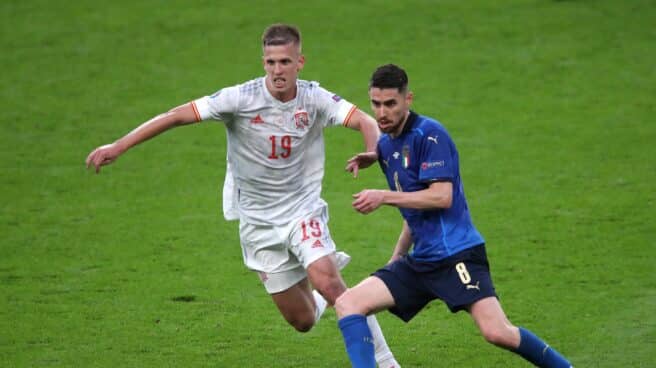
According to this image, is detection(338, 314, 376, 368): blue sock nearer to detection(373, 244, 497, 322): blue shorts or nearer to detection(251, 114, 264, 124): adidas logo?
detection(373, 244, 497, 322): blue shorts

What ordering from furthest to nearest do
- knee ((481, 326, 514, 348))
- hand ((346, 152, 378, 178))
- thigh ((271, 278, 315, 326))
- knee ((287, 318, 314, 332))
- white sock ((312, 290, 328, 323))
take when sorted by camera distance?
white sock ((312, 290, 328, 323))
knee ((287, 318, 314, 332))
thigh ((271, 278, 315, 326))
hand ((346, 152, 378, 178))
knee ((481, 326, 514, 348))

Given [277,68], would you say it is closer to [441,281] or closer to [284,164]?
[284,164]

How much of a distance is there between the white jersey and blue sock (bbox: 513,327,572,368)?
1.98m

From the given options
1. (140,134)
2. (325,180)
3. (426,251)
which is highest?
(140,134)

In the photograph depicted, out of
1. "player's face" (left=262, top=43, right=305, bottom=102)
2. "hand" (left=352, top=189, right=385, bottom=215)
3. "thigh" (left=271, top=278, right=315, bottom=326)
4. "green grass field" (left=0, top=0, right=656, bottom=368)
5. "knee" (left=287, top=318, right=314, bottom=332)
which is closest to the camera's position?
"hand" (left=352, top=189, right=385, bottom=215)

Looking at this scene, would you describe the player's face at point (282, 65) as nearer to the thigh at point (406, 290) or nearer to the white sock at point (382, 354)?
the thigh at point (406, 290)

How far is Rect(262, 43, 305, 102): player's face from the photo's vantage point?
25.0ft

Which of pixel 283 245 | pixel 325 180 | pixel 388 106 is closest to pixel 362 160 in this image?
pixel 388 106

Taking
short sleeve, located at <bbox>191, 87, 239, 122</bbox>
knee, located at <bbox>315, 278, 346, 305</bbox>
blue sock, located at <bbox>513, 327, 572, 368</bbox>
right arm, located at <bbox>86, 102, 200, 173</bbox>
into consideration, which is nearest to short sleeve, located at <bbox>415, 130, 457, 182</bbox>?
blue sock, located at <bbox>513, 327, 572, 368</bbox>

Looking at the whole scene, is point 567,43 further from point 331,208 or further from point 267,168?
point 267,168

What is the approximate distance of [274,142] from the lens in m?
7.92

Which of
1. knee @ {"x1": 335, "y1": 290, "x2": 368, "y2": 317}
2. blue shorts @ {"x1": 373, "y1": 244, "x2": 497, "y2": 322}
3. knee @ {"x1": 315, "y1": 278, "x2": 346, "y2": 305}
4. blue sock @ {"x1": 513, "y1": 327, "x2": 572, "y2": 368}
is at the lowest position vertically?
blue sock @ {"x1": 513, "y1": 327, "x2": 572, "y2": 368}

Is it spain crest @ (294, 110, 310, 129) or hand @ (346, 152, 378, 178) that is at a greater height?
spain crest @ (294, 110, 310, 129)

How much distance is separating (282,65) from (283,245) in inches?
54.2
